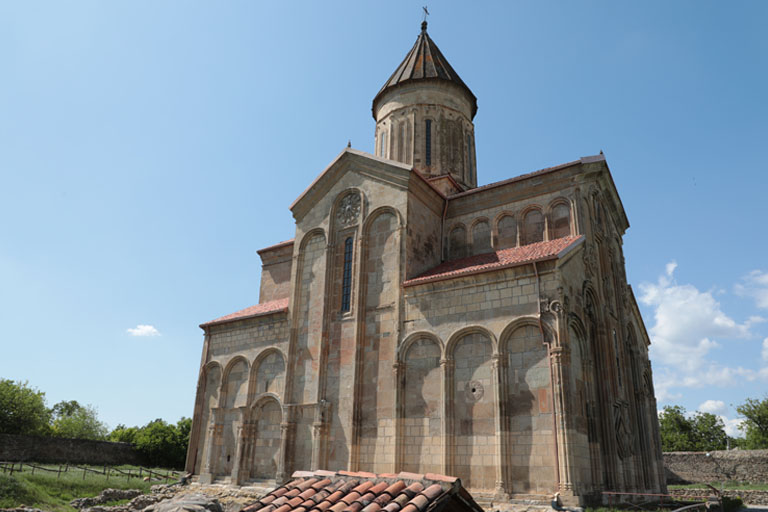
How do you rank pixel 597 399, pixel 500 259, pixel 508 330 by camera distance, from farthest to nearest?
pixel 500 259 < pixel 597 399 < pixel 508 330

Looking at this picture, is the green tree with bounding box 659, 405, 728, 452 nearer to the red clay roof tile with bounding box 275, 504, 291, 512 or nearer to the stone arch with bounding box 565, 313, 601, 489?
the stone arch with bounding box 565, 313, 601, 489

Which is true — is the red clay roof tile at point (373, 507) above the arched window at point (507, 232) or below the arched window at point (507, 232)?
below

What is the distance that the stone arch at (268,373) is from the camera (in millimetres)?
17797

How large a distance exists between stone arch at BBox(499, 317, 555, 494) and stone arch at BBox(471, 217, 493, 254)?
181 inches

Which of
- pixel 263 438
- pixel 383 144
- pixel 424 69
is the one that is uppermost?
pixel 424 69

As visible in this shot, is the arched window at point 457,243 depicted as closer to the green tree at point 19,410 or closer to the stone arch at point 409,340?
the stone arch at point 409,340

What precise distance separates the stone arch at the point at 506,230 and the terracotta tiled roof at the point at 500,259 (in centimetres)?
49

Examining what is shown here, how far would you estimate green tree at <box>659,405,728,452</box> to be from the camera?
55.8m

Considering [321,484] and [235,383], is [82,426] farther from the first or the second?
[321,484]

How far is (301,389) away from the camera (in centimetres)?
1695

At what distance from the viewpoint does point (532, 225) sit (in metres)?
17.0

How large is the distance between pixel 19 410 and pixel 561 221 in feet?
125

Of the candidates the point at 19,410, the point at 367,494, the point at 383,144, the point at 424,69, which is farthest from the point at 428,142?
the point at 19,410


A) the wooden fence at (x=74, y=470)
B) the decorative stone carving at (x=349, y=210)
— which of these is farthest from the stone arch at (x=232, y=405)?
the wooden fence at (x=74, y=470)
